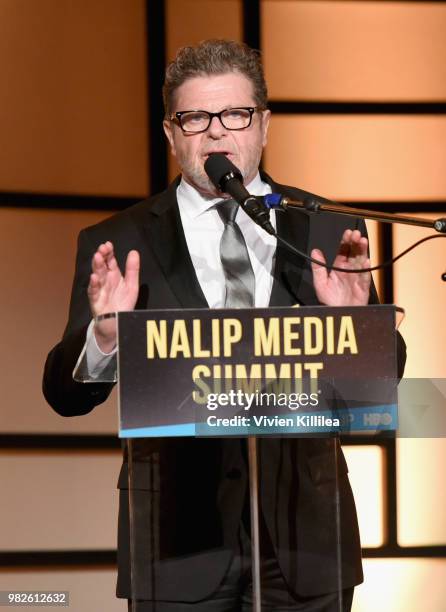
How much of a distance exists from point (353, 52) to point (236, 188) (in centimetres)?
191

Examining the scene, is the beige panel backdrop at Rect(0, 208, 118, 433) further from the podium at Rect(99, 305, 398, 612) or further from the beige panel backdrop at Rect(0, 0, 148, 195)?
the podium at Rect(99, 305, 398, 612)

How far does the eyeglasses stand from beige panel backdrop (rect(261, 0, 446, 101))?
1.40m

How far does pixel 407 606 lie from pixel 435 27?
7.48 ft

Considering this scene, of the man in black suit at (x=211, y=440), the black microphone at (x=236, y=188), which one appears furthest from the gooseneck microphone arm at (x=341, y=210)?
the man in black suit at (x=211, y=440)

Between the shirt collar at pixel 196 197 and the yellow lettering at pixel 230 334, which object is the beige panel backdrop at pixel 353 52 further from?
the yellow lettering at pixel 230 334

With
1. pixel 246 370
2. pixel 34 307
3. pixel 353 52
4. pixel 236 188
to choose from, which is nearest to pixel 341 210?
pixel 236 188

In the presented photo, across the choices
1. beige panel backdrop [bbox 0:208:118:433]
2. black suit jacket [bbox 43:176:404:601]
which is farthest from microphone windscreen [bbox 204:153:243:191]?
beige panel backdrop [bbox 0:208:118:433]

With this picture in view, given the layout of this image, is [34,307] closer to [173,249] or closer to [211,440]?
[173,249]

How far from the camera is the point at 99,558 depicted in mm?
2939

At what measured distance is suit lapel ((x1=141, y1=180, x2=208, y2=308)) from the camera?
167 centimetres

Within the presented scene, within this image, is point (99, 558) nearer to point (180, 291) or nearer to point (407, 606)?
point (180, 291)

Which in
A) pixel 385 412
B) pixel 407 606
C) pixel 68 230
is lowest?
pixel 407 606

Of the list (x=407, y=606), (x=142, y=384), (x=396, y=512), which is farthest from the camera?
(x=396, y=512)

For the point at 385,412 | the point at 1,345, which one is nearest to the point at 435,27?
the point at 1,345
